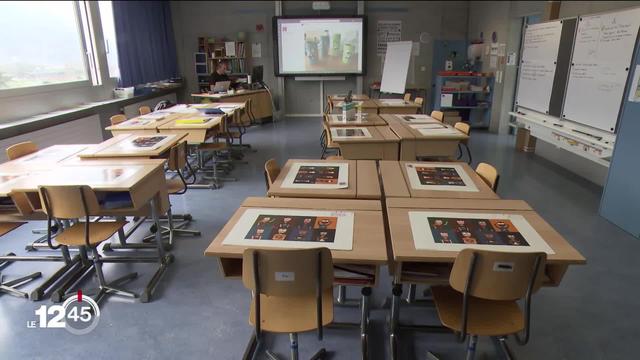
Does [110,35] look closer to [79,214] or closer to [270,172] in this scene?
[79,214]

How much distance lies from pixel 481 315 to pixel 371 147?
6.94 feet

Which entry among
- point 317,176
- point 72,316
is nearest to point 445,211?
point 317,176

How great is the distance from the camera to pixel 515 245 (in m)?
1.64

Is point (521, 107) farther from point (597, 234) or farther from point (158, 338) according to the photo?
point (158, 338)

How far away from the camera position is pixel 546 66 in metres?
→ 5.30

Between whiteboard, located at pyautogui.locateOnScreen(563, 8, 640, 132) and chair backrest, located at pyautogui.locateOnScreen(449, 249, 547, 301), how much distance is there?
A: 131 inches

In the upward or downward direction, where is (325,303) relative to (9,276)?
upward

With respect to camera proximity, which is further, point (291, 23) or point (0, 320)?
point (291, 23)

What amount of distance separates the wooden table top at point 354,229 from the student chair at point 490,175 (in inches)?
35.0

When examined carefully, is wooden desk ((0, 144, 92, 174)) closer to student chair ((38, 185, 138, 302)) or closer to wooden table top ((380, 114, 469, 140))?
student chair ((38, 185, 138, 302))

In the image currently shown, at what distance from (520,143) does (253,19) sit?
6525 millimetres

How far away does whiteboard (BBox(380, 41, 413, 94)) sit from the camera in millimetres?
6923

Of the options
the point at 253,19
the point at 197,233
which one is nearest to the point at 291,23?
the point at 253,19

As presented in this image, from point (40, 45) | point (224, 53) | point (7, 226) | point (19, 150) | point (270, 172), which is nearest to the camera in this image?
point (270, 172)
